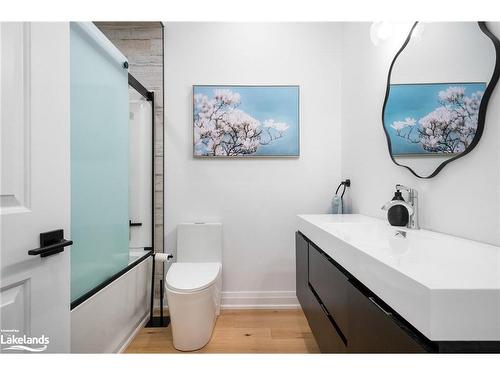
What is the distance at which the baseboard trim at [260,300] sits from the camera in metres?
2.20

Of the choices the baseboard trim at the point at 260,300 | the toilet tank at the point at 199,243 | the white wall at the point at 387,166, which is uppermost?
the white wall at the point at 387,166

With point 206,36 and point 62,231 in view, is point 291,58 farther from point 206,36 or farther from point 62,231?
point 62,231

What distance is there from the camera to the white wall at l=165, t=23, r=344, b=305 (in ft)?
7.24

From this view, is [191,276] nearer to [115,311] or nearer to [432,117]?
[115,311]

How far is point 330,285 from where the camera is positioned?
1130 mm

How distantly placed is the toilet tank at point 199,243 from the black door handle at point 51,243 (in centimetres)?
127

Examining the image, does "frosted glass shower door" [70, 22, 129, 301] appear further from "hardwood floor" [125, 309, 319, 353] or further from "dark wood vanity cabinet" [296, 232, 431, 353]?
"dark wood vanity cabinet" [296, 232, 431, 353]

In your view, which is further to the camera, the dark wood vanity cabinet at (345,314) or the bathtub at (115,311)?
the bathtub at (115,311)

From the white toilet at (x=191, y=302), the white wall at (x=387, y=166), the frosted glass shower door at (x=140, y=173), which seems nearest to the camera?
the white wall at (x=387, y=166)

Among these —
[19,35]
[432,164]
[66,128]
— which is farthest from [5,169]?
[432,164]

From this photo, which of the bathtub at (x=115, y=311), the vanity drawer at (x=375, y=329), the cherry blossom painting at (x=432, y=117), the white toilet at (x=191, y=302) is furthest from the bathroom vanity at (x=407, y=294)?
the bathtub at (x=115, y=311)

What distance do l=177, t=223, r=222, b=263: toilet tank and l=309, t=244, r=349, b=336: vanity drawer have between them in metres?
0.88

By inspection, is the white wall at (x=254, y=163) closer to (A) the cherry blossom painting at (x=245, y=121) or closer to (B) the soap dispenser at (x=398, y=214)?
(A) the cherry blossom painting at (x=245, y=121)

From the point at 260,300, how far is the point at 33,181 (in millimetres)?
1903
